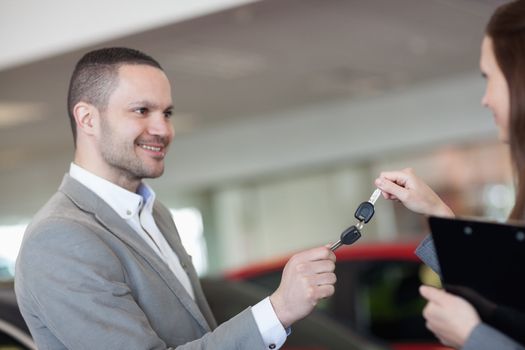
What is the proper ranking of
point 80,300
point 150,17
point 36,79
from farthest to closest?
point 36,79, point 150,17, point 80,300

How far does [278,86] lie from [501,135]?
8.59 metres

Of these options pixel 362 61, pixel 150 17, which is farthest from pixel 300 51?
pixel 150 17

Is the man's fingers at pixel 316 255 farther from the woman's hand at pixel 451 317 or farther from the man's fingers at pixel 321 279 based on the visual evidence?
the woman's hand at pixel 451 317

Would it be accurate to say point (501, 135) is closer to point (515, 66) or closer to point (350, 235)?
point (515, 66)

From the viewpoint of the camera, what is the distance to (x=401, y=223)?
1355cm

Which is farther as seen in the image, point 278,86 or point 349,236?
point 278,86

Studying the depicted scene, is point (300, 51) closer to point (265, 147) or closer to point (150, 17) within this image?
point (150, 17)

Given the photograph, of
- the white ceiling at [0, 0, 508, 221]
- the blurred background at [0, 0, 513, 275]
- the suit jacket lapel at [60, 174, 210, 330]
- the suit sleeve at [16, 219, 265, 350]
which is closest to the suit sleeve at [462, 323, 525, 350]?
the suit sleeve at [16, 219, 265, 350]

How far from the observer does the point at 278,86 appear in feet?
36.6

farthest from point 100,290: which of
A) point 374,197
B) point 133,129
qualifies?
point 374,197

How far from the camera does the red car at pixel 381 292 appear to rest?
5.84 metres

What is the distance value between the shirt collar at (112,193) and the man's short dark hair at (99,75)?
173 millimetres

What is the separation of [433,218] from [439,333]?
278 millimetres

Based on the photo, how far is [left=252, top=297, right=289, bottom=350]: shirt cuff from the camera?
272 cm
